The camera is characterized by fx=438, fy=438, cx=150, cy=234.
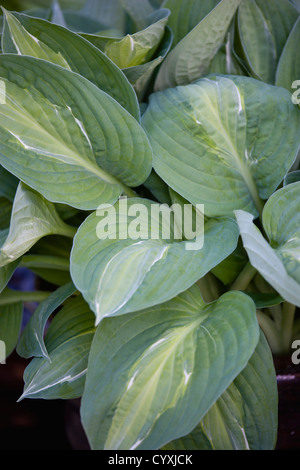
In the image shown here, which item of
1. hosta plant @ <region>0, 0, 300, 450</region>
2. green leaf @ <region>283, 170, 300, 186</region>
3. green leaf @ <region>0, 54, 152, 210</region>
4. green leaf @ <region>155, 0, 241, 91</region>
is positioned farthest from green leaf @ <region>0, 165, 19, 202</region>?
green leaf @ <region>283, 170, 300, 186</region>

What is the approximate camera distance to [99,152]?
1.69 ft

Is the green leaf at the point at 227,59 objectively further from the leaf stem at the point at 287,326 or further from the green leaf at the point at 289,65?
the leaf stem at the point at 287,326

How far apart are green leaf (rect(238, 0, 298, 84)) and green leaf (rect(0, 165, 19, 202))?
37cm

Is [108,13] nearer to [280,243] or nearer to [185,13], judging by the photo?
[185,13]

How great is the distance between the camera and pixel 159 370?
0.41 metres

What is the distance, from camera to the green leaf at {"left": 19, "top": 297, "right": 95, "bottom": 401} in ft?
1.49

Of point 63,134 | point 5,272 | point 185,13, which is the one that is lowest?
point 5,272

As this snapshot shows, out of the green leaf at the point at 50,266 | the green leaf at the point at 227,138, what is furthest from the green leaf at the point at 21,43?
the green leaf at the point at 50,266

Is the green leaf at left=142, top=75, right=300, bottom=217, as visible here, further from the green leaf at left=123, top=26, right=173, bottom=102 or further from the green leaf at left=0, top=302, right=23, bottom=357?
the green leaf at left=0, top=302, right=23, bottom=357

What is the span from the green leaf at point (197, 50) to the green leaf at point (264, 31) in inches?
1.5

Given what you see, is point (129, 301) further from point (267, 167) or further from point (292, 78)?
point (292, 78)

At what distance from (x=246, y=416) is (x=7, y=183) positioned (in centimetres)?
41

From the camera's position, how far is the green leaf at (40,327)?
1.53ft

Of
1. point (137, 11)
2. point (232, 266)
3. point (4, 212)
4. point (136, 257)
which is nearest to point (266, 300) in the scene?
point (232, 266)
